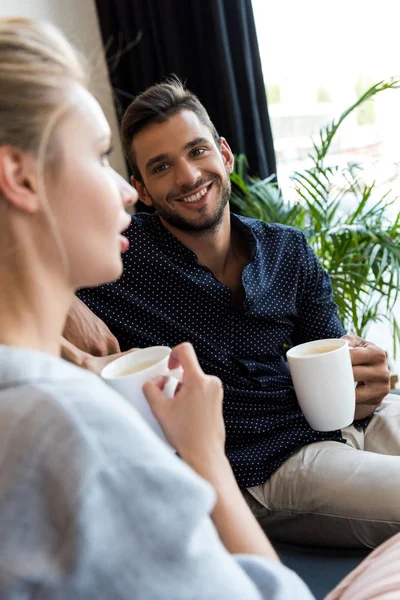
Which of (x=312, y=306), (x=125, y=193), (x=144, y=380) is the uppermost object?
(x=125, y=193)

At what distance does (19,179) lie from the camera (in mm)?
693

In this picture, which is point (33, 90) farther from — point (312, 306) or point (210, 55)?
point (210, 55)

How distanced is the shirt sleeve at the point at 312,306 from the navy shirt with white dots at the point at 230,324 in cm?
4

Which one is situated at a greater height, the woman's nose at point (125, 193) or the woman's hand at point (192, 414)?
the woman's nose at point (125, 193)

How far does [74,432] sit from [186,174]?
1257 mm

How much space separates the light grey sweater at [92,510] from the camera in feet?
1.82

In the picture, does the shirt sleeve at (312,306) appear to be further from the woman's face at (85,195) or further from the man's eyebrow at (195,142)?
the woman's face at (85,195)

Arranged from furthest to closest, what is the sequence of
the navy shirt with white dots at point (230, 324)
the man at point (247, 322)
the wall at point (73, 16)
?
the wall at point (73, 16), the navy shirt with white dots at point (230, 324), the man at point (247, 322)

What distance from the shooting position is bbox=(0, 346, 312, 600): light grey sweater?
55 cm

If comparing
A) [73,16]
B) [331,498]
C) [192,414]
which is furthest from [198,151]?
[73,16]

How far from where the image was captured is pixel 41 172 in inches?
27.4

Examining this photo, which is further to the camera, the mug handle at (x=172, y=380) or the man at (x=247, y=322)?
the man at (x=247, y=322)


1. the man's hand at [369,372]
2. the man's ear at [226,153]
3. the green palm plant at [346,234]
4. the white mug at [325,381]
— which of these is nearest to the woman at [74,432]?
the white mug at [325,381]

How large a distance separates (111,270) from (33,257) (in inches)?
3.5
